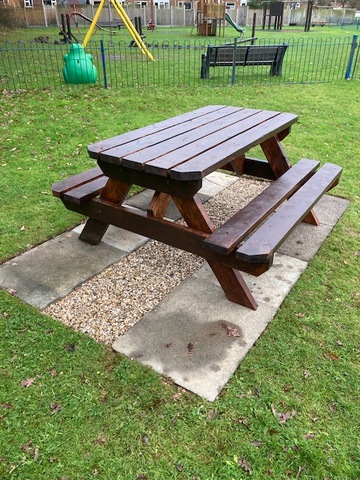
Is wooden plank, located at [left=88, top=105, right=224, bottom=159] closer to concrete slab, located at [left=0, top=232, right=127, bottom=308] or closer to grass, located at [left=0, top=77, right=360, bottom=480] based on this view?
concrete slab, located at [left=0, top=232, right=127, bottom=308]

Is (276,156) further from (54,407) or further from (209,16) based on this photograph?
(209,16)

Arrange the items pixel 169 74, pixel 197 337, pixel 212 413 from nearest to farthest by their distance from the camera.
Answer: pixel 212 413, pixel 197 337, pixel 169 74

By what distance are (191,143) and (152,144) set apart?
27cm

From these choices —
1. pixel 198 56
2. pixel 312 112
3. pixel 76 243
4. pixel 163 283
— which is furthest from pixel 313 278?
pixel 198 56

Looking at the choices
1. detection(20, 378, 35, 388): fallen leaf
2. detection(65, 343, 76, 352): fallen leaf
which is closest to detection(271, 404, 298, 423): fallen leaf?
detection(65, 343, 76, 352): fallen leaf

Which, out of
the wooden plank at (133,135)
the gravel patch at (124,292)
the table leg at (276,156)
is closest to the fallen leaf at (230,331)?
the gravel patch at (124,292)

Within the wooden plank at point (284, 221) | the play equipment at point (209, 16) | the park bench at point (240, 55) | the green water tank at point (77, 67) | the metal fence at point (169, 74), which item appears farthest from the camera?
the play equipment at point (209, 16)

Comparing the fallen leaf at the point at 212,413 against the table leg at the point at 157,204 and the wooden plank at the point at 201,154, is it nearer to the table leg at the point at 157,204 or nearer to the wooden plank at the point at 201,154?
the wooden plank at the point at 201,154

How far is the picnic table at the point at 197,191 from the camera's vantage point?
8.34ft

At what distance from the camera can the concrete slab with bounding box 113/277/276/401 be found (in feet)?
7.79

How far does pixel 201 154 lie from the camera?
8.96 feet

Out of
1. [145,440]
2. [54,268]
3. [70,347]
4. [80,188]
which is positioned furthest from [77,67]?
[145,440]

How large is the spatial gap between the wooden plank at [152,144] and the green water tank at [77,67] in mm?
6493

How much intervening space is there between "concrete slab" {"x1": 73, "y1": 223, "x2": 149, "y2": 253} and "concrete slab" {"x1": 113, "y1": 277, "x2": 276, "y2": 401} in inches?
29.1
